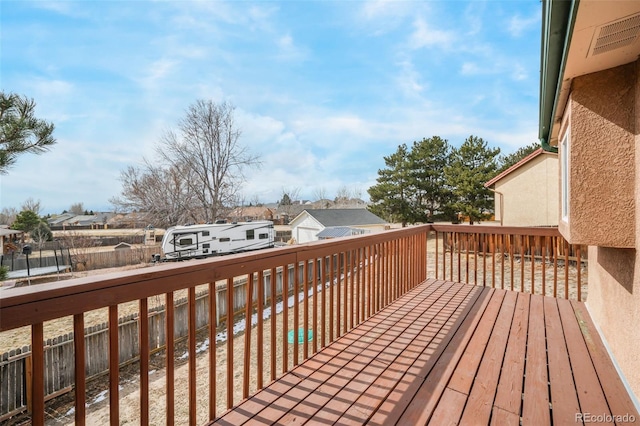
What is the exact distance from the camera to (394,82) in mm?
11758

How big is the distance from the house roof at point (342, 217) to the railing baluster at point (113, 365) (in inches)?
993

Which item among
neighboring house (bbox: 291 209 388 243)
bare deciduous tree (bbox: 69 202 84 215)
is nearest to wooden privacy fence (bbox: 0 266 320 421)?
neighboring house (bbox: 291 209 388 243)

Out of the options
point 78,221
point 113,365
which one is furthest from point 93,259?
point 113,365

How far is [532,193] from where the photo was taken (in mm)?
13469

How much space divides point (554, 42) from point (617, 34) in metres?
0.26

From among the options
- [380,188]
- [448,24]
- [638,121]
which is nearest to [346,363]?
[638,121]

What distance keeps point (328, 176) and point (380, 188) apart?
28869mm

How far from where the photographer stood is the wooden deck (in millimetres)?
1759

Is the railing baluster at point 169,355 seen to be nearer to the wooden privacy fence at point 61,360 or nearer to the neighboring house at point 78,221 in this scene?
the wooden privacy fence at point 61,360

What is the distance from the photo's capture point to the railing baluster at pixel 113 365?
1.22 meters

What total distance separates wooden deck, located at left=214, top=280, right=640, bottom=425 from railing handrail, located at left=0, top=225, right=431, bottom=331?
33.6 inches

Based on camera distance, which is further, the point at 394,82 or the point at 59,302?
the point at 394,82

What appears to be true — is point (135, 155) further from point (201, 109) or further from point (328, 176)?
point (328, 176)

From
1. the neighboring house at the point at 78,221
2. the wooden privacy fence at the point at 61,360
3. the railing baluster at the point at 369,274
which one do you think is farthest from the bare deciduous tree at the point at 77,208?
the railing baluster at the point at 369,274
